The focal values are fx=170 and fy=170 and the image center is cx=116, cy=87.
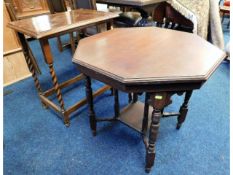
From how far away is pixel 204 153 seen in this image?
4.22ft

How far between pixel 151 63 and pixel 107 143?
829 mm

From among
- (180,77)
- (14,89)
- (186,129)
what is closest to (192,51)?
(180,77)

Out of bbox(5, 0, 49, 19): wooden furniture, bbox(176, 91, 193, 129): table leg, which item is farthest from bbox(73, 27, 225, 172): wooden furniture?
bbox(5, 0, 49, 19): wooden furniture

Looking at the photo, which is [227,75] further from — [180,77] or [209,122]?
[180,77]

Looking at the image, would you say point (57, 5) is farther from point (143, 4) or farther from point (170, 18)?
point (170, 18)

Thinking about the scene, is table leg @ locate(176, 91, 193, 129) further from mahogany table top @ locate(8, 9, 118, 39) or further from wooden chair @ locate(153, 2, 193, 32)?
mahogany table top @ locate(8, 9, 118, 39)

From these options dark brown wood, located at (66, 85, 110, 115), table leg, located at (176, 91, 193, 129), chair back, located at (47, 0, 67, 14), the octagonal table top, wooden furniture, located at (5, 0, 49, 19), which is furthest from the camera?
wooden furniture, located at (5, 0, 49, 19)

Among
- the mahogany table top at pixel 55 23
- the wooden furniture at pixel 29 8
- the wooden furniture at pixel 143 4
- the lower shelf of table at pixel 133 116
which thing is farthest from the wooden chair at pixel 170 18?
the wooden furniture at pixel 29 8

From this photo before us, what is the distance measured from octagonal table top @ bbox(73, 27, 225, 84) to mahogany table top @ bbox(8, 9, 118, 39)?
21 cm

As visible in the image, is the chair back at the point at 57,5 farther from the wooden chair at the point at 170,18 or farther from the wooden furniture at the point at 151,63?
the wooden furniture at the point at 151,63

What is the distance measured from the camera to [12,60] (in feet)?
7.04

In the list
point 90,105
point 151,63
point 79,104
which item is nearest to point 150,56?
point 151,63

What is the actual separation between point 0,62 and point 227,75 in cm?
246

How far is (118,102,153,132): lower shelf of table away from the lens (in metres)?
1.37
